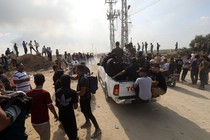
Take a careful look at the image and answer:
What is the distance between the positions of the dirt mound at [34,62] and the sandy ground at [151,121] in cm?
1878

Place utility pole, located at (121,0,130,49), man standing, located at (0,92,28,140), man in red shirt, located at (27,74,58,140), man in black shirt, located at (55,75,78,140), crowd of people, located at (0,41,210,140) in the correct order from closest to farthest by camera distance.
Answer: man standing, located at (0,92,28,140) < crowd of people, located at (0,41,210,140) < man in red shirt, located at (27,74,58,140) < man in black shirt, located at (55,75,78,140) < utility pole, located at (121,0,130,49)

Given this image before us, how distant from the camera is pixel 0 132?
2156 millimetres

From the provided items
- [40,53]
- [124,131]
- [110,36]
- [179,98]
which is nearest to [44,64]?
[40,53]

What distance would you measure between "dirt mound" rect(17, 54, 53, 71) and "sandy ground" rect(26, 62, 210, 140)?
18782mm

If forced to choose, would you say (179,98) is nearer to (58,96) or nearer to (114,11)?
(58,96)

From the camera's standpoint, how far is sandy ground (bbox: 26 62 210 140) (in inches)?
209

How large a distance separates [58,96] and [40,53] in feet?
89.3

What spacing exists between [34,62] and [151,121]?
75.5ft

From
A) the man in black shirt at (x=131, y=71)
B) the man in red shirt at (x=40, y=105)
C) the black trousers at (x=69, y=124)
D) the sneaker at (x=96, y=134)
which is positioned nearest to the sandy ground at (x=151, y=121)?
the sneaker at (x=96, y=134)

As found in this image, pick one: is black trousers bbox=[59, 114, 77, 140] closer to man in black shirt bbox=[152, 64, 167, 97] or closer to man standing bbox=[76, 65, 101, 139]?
man standing bbox=[76, 65, 101, 139]

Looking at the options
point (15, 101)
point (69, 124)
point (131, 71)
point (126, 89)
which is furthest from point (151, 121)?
point (15, 101)

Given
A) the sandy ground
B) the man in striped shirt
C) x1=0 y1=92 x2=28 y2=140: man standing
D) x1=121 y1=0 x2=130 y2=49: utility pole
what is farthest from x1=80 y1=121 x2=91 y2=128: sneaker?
x1=121 y1=0 x2=130 y2=49: utility pole

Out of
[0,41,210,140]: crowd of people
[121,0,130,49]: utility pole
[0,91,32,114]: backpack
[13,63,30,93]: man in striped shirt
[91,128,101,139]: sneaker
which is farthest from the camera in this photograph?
[121,0,130,49]: utility pole

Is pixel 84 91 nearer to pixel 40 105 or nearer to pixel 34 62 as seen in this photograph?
pixel 40 105
